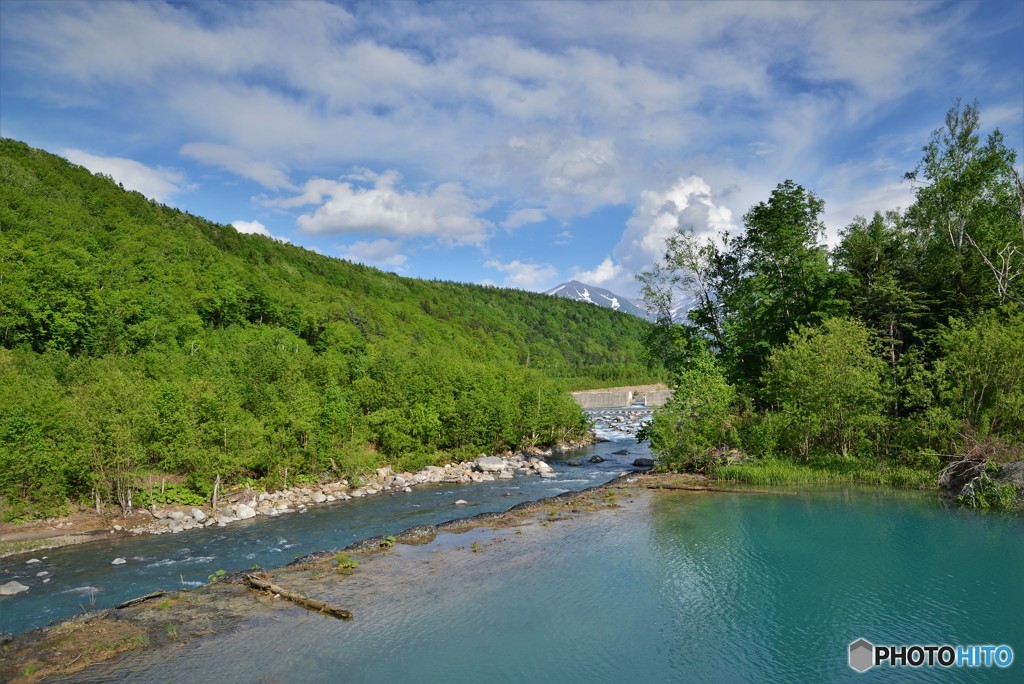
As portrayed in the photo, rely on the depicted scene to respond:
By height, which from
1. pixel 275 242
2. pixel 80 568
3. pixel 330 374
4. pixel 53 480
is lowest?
pixel 80 568

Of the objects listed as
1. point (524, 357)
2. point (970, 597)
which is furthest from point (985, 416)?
point (524, 357)

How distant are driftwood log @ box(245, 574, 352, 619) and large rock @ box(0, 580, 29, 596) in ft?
24.9

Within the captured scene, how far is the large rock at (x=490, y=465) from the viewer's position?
40875mm

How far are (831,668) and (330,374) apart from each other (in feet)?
119

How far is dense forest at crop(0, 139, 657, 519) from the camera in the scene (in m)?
27.1

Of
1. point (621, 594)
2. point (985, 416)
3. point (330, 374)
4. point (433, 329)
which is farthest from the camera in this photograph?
point (433, 329)

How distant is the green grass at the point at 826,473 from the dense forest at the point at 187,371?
562 inches

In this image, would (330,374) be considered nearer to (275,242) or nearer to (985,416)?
(985,416)

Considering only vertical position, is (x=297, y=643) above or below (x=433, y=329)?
below

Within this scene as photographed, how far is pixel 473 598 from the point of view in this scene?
15.6 m

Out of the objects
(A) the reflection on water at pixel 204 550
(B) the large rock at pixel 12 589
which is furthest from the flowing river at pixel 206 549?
(B) the large rock at pixel 12 589

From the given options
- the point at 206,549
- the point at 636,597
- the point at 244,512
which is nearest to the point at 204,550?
the point at 206,549

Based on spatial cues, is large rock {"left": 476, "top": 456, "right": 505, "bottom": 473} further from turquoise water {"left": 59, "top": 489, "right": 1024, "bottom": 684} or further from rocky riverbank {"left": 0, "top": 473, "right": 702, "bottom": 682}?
turquoise water {"left": 59, "top": 489, "right": 1024, "bottom": 684}

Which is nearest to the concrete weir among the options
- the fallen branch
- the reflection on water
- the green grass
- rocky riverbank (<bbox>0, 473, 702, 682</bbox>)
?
the reflection on water
